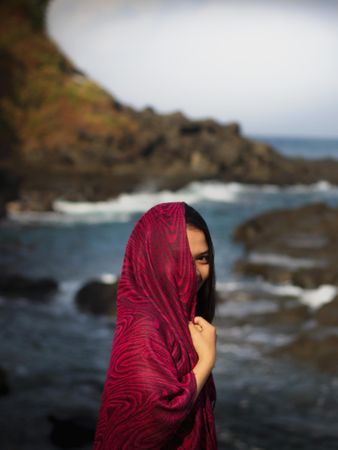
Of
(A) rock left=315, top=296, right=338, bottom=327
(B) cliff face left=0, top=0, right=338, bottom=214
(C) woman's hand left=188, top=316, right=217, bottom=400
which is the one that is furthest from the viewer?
(B) cliff face left=0, top=0, right=338, bottom=214

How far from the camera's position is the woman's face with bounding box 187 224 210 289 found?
1925 mm

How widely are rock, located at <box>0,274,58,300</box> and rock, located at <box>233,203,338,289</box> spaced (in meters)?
4.15

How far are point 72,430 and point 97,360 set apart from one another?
12.2 feet

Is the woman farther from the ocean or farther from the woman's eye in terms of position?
the ocean

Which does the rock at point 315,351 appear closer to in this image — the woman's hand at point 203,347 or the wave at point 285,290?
the wave at point 285,290

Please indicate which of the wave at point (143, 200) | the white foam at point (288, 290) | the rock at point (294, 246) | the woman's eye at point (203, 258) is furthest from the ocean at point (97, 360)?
the woman's eye at point (203, 258)

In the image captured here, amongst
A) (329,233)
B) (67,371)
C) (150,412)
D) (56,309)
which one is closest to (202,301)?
(150,412)

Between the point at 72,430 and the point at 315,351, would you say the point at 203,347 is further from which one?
the point at 315,351

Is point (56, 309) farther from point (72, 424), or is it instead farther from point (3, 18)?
point (3, 18)

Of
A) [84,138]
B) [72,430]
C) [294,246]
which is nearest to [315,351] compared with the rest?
[72,430]

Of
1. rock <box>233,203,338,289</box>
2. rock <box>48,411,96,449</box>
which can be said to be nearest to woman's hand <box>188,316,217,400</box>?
rock <box>48,411,96,449</box>

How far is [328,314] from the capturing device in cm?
991

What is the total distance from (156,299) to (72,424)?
4029 millimetres

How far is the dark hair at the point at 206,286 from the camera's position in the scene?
6.40 ft
